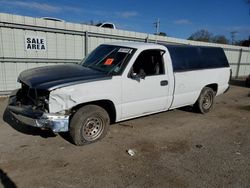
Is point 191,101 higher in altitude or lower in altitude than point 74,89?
lower

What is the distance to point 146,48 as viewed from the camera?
17.1ft

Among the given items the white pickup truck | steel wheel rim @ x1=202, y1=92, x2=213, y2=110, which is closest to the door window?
the white pickup truck

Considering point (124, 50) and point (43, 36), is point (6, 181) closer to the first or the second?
point (124, 50)

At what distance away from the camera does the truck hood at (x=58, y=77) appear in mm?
3938

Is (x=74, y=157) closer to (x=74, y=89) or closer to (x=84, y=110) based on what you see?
(x=84, y=110)

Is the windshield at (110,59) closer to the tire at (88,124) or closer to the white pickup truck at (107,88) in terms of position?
the white pickup truck at (107,88)

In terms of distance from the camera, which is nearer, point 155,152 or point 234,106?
point 155,152

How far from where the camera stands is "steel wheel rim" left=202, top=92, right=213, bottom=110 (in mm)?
7008

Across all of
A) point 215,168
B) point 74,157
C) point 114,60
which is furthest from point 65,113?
point 215,168

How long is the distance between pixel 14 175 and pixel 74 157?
974mm

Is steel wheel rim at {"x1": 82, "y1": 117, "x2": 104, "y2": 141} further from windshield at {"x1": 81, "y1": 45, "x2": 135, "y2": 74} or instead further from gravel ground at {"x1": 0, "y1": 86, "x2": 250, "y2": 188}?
windshield at {"x1": 81, "y1": 45, "x2": 135, "y2": 74}

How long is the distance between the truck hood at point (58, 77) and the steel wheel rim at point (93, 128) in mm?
818

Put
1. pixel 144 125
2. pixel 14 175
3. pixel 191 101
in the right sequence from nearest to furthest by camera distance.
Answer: pixel 14 175 < pixel 144 125 < pixel 191 101

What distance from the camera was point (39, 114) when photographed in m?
3.90
